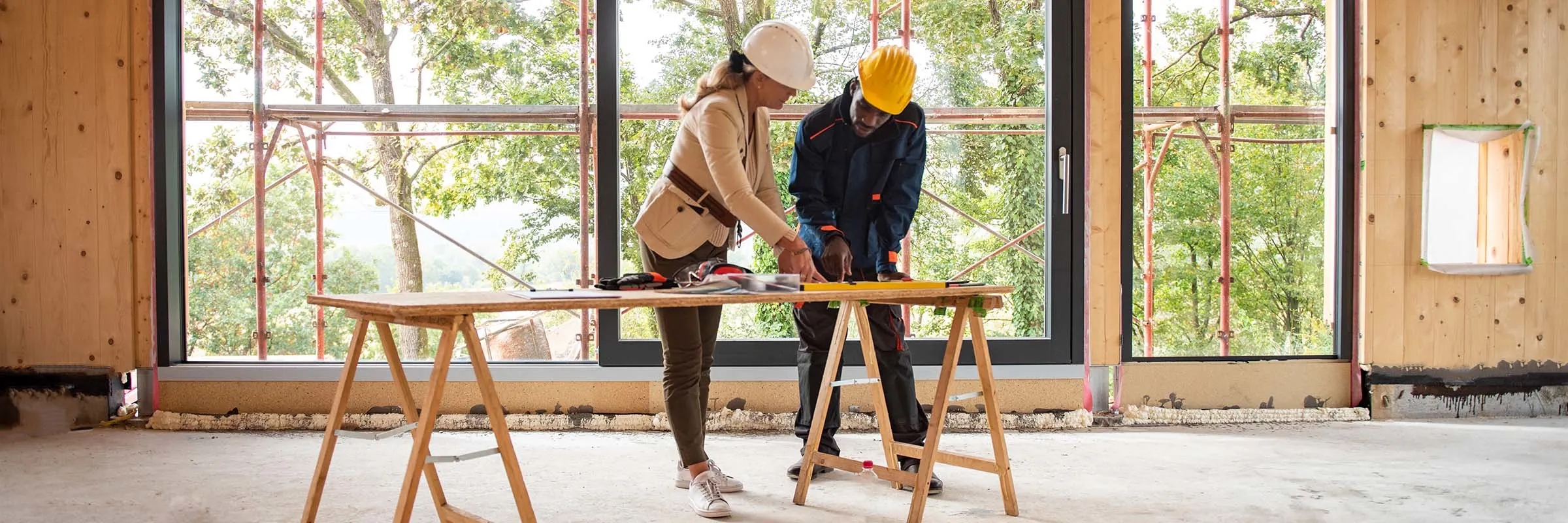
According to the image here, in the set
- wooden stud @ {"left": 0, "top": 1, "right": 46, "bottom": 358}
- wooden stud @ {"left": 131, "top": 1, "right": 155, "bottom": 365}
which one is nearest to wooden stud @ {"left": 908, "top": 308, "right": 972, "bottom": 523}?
wooden stud @ {"left": 131, "top": 1, "right": 155, "bottom": 365}

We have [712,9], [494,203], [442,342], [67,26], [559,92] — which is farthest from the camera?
[494,203]

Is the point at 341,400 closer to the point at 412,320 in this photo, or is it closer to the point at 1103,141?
the point at 412,320

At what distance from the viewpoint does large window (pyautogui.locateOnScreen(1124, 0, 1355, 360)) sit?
5.05 m

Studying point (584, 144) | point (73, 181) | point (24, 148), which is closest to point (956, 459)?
point (584, 144)

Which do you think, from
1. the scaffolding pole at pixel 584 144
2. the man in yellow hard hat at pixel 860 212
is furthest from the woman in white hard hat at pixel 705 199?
the scaffolding pole at pixel 584 144

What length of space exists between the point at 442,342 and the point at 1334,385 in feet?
10.7

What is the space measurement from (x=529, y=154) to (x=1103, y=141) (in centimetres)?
554

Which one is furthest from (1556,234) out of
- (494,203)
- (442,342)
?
(494,203)

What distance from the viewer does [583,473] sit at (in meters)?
2.60

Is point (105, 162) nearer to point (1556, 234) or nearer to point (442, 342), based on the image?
point (442, 342)

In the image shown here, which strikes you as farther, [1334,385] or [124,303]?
[1334,385]

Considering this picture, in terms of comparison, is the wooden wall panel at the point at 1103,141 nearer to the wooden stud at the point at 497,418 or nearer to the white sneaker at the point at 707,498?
the white sneaker at the point at 707,498

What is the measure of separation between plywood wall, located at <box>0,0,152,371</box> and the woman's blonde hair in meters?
2.27

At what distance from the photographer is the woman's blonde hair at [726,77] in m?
2.12
